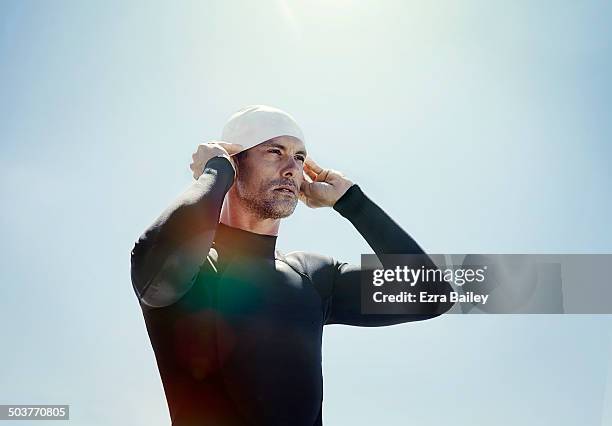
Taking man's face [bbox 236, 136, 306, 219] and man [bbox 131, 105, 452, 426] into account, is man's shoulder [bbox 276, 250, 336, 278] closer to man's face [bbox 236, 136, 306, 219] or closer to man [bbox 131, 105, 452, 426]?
man [bbox 131, 105, 452, 426]

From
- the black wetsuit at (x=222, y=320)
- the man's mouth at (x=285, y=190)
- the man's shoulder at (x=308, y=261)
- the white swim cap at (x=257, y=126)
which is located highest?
the white swim cap at (x=257, y=126)

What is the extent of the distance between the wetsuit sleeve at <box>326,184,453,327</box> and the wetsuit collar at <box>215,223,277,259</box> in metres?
0.48

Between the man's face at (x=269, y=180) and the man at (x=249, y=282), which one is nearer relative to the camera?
the man at (x=249, y=282)

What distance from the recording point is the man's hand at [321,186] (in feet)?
13.9

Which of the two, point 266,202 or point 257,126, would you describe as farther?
point 257,126

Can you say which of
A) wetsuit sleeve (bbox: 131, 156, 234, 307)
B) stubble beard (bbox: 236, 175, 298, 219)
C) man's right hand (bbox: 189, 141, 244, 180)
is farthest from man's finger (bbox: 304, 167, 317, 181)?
wetsuit sleeve (bbox: 131, 156, 234, 307)

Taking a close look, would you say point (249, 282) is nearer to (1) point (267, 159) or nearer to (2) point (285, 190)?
(2) point (285, 190)

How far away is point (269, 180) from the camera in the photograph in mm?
3945

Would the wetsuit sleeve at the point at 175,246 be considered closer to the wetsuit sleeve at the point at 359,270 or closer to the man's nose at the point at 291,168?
the man's nose at the point at 291,168

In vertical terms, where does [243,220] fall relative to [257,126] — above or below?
below

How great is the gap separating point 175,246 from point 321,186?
142cm

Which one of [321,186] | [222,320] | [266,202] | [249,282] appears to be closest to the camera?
[222,320]

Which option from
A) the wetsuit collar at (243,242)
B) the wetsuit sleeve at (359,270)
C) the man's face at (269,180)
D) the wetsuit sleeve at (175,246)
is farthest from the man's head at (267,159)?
the wetsuit sleeve at (175,246)

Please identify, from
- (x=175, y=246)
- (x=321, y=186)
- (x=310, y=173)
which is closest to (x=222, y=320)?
(x=175, y=246)
